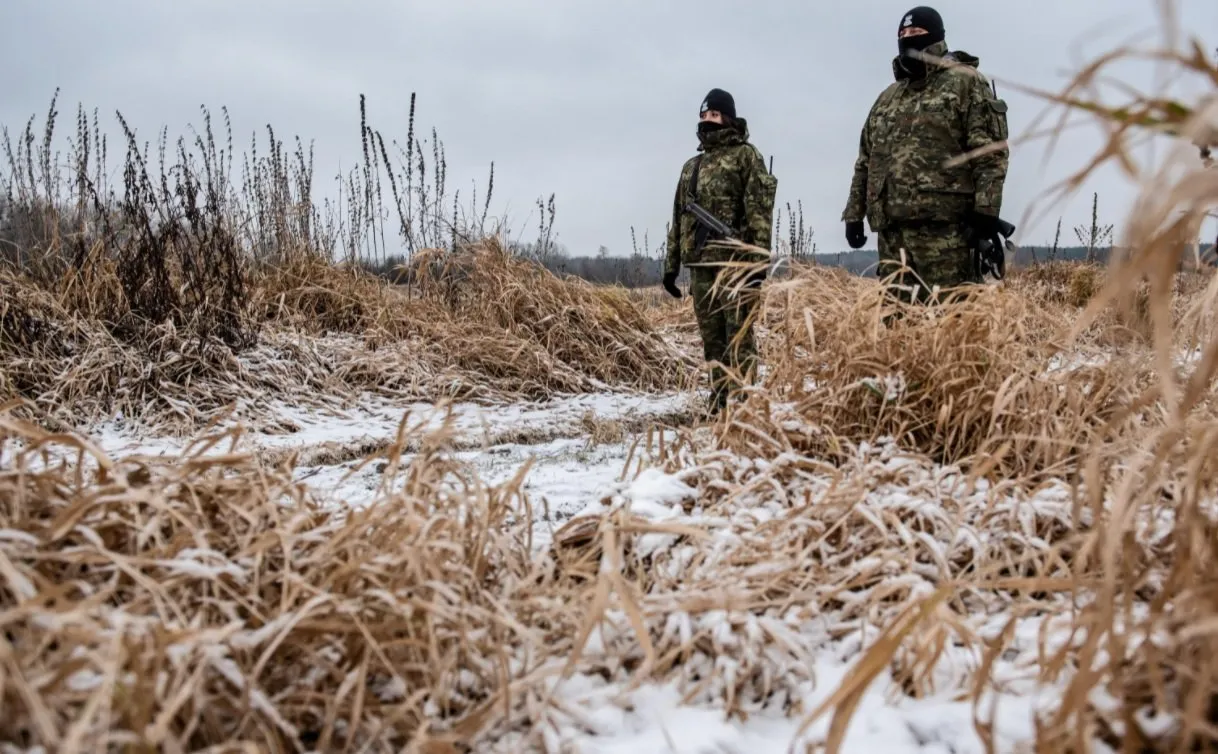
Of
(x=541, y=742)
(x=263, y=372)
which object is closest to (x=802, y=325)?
(x=541, y=742)

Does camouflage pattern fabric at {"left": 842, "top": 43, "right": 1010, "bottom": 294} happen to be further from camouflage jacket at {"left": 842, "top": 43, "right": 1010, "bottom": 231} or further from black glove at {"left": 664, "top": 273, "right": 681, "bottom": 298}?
black glove at {"left": 664, "top": 273, "right": 681, "bottom": 298}

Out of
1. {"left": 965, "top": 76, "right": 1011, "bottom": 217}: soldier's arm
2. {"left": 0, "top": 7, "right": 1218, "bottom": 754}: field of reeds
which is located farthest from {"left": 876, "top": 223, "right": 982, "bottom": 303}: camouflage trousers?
{"left": 0, "top": 7, "right": 1218, "bottom": 754}: field of reeds

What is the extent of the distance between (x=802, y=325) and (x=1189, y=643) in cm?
167

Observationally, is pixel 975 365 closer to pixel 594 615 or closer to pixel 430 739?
pixel 594 615

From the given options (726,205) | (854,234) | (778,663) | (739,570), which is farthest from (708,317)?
(778,663)

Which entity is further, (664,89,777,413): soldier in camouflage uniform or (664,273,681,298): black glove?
(664,273,681,298): black glove

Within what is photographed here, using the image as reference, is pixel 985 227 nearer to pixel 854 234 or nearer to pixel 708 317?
pixel 854 234

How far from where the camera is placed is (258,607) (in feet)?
4.14

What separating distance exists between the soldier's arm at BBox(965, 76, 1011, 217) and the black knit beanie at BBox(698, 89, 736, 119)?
4.52ft

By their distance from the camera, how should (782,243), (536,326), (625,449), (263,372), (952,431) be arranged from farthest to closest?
(782,243) → (536,326) → (263,372) → (625,449) → (952,431)

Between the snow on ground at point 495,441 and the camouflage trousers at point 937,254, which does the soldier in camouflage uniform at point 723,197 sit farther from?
the camouflage trousers at point 937,254

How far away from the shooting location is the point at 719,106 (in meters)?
4.74

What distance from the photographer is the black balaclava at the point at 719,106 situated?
474 centimetres

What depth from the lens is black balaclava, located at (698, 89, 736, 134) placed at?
474cm
